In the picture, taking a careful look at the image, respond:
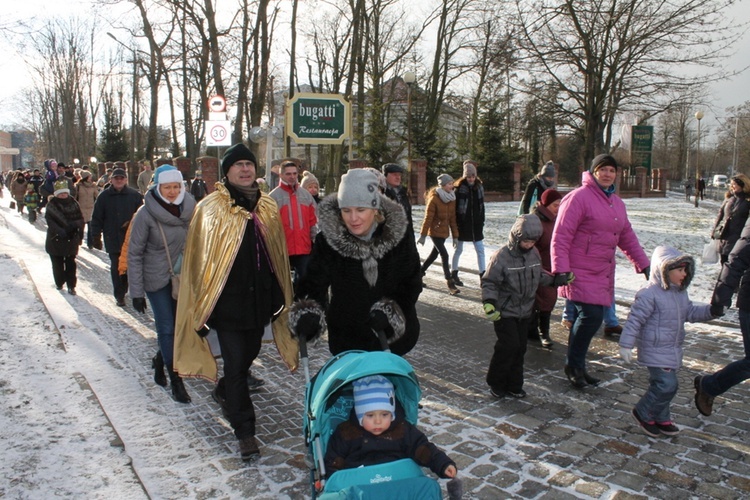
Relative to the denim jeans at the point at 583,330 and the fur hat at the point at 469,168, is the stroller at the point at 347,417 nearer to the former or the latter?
the denim jeans at the point at 583,330

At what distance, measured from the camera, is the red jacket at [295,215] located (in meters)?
7.35

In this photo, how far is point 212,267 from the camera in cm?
415

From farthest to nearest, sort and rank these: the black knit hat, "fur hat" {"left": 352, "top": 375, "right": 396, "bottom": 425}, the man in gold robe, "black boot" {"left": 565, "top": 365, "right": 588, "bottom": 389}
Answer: "black boot" {"left": 565, "top": 365, "right": 588, "bottom": 389}, the black knit hat, the man in gold robe, "fur hat" {"left": 352, "top": 375, "right": 396, "bottom": 425}

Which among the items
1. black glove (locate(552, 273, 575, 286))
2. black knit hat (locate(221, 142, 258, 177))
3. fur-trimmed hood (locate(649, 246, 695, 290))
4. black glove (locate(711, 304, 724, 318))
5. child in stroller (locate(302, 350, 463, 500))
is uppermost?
black knit hat (locate(221, 142, 258, 177))

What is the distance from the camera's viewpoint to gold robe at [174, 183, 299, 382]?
412 cm

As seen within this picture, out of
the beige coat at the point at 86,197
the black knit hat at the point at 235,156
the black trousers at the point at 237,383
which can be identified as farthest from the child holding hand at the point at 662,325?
the beige coat at the point at 86,197

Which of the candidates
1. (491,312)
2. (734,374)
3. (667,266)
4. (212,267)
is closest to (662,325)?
(667,266)

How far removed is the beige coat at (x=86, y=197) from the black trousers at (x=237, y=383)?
469 inches

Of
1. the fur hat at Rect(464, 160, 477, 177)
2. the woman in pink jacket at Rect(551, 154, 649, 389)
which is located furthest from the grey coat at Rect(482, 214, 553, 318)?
the fur hat at Rect(464, 160, 477, 177)

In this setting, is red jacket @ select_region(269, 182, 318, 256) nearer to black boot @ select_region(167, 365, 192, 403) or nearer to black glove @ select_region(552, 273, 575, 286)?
black boot @ select_region(167, 365, 192, 403)

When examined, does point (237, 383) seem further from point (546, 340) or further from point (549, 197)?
point (549, 197)

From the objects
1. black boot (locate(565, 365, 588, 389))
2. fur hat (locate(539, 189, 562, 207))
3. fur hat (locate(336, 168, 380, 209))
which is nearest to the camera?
fur hat (locate(336, 168, 380, 209))

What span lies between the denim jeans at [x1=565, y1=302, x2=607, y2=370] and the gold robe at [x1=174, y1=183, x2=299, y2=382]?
254cm

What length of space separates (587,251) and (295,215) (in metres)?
3.46
